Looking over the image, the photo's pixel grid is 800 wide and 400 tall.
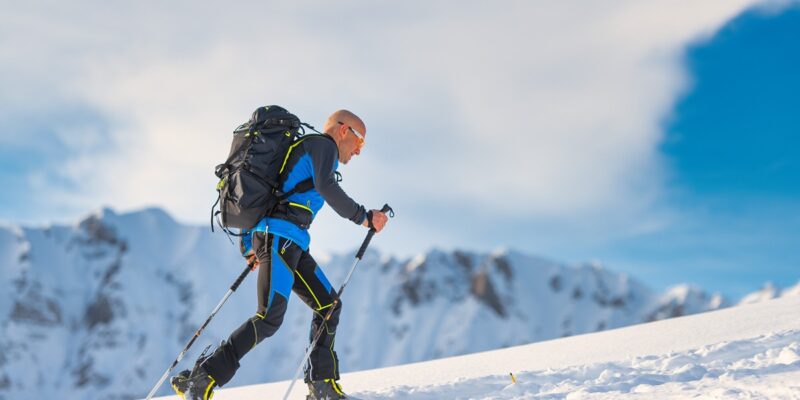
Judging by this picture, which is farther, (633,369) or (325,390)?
(633,369)

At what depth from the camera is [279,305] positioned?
443 centimetres

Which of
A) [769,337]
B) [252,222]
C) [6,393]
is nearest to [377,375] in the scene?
[252,222]

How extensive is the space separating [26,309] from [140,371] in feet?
113

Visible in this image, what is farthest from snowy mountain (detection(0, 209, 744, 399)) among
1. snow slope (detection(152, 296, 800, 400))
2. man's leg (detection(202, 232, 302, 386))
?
man's leg (detection(202, 232, 302, 386))

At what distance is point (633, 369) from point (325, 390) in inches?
103

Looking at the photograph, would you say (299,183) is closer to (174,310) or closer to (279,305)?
(279,305)

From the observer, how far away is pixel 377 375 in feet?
20.8

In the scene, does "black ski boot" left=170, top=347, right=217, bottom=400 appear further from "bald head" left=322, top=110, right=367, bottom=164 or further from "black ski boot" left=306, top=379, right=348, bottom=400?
"bald head" left=322, top=110, right=367, bottom=164

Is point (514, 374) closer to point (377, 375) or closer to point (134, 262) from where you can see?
point (377, 375)

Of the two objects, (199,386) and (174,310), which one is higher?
(174,310)

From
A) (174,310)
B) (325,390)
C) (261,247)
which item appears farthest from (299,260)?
(174,310)

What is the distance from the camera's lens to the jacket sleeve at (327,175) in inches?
178

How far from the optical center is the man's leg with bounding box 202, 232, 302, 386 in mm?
4277

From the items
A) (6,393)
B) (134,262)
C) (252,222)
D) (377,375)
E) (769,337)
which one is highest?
(134,262)
